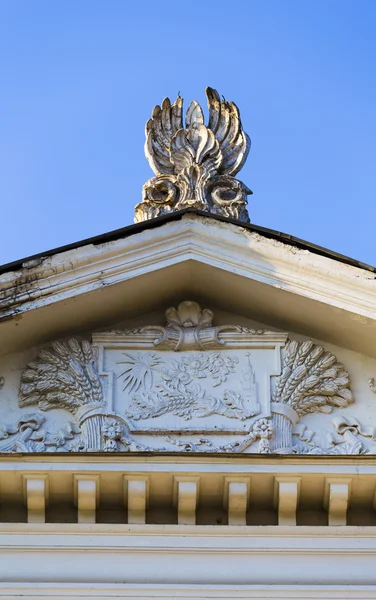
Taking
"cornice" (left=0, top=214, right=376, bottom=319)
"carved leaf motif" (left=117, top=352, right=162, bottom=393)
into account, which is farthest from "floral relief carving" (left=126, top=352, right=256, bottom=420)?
"cornice" (left=0, top=214, right=376, bottom=319)

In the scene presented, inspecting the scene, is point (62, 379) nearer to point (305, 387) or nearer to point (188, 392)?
point (188, 392)

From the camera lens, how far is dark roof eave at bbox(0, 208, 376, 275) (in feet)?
41.7

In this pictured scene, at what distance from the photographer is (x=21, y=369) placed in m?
12.9

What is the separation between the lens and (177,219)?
13.0 metres

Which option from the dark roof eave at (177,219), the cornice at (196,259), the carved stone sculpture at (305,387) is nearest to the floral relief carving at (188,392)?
the carved stone sculpture at (305,387)

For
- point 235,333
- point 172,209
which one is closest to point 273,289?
point 235,333

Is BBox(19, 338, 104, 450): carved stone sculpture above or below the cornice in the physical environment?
below

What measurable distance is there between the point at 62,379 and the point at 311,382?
1.80 m

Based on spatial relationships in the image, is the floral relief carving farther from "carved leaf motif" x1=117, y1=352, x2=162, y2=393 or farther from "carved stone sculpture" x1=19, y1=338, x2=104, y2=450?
"carved stone sculpture" x1=19, y1=338, x2=104, y2=450

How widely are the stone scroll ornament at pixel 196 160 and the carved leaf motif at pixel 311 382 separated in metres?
1.55

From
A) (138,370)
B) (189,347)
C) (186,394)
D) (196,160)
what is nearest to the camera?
(186,394)

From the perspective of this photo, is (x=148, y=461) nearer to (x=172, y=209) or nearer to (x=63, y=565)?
(x=63, y=565)

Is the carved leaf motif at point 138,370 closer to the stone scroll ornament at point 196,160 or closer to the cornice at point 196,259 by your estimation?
the cornice at point 196,259

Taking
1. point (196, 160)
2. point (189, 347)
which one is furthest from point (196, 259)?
point (196, 160)
